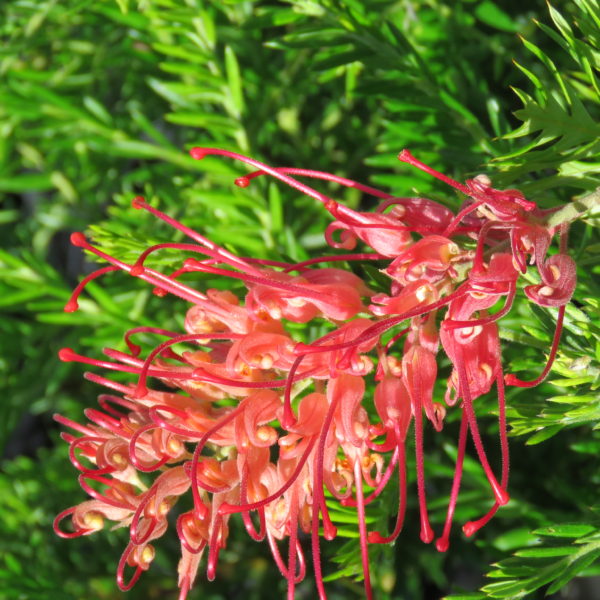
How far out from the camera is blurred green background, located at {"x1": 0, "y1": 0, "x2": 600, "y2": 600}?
478 millimetres

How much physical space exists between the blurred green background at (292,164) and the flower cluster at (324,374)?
5cm

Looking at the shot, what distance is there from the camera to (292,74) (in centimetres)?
81

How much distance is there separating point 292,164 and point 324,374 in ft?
1.43

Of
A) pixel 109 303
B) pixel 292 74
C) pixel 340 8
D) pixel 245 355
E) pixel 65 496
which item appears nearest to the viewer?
pixel 245 355

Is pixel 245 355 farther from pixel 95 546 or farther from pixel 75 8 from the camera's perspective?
pixel 95 546

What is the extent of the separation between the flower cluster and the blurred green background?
0.16 feet

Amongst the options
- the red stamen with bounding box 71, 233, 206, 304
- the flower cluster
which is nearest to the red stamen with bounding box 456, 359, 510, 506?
the flower cluster

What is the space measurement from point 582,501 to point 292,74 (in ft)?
1.57

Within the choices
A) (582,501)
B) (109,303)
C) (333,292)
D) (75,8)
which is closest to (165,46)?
(75,8)

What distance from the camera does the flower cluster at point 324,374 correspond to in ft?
1.38

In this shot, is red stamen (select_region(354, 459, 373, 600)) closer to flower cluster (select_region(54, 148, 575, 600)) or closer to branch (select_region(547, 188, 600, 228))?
flower cluster (select_region(54, 148, 575, 600))

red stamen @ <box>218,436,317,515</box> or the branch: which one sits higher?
the branch

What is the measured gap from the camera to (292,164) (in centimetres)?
85

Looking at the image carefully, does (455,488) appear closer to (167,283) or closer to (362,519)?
(362,519)
